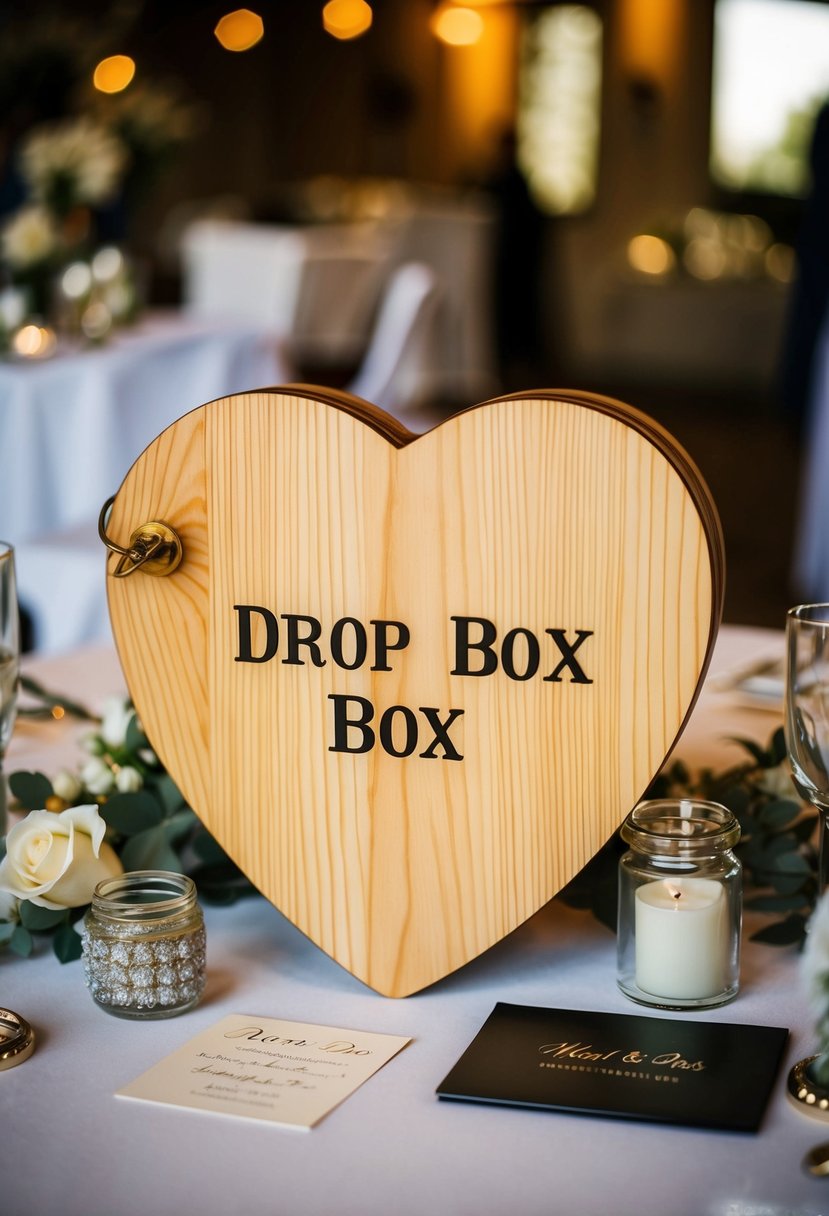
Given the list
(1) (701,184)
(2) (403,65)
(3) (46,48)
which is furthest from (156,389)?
(2) (403,65)

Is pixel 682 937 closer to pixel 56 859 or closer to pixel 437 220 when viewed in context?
pixel 56 859

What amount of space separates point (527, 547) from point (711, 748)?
0.41 metres

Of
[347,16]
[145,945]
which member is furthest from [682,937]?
[347,16]

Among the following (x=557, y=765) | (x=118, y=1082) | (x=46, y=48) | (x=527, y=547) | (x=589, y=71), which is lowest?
(x=118, y=1082)

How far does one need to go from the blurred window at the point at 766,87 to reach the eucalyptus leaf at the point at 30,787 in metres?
10.2

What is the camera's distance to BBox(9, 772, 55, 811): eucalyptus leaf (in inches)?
31.3

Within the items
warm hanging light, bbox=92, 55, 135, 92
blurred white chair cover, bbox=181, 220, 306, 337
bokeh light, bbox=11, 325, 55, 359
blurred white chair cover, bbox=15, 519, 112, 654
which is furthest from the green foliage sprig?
warm hanging light, bbox=92, 55, 135, 92

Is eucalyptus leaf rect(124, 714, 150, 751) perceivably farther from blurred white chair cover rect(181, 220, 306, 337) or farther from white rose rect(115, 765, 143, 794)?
blurred white chair cover rect(181, 220, 306, 337)

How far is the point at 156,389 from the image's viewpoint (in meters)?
3.66

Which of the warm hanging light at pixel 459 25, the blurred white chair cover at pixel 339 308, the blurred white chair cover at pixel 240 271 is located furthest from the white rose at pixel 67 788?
the warm hanging light at pixel 459 25

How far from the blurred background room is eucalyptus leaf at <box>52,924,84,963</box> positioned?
268 centimetres

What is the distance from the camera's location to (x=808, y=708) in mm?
653

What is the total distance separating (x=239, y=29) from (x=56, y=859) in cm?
1035

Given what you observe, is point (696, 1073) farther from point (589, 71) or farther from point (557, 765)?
point (589, 71)
